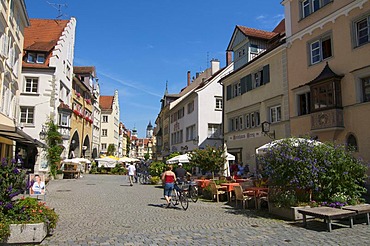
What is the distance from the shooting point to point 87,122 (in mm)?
48875

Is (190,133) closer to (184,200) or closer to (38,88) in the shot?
(38,88)

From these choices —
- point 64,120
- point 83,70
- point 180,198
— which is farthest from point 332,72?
point 83,70

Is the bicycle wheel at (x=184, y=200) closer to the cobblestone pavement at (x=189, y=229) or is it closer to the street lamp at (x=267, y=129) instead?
the cobblestone pavement at (x=189, y=229)

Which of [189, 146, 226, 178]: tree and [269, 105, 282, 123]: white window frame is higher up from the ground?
[269, 105, 282, 123]: white window frame

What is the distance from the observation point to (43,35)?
37.1m

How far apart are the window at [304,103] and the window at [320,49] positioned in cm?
199

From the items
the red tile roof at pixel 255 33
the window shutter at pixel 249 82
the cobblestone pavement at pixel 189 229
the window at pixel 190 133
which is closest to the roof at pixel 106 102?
the window at pixel 190 133

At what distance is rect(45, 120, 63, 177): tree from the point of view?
31.7m

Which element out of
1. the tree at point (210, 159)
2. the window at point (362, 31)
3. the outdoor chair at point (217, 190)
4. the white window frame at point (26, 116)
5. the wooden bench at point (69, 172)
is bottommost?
Answer: the outdoor chair at point (217, 190)

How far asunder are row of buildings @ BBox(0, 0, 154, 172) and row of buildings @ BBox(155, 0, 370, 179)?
14.7m

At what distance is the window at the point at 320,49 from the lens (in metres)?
18.4

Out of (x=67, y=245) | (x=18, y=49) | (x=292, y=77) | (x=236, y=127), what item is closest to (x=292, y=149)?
(x=67, y=245)

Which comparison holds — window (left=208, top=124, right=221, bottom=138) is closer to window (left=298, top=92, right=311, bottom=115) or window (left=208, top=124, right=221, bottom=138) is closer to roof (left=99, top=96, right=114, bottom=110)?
window (left=298, top=92, right=311, bottom=115)

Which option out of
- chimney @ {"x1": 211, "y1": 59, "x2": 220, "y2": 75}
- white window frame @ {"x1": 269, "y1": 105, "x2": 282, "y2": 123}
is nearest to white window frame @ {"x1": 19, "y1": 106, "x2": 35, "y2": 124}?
white window frame @ {"x1": 269, "y1": 105, "x2": 282, "y2": 123}
